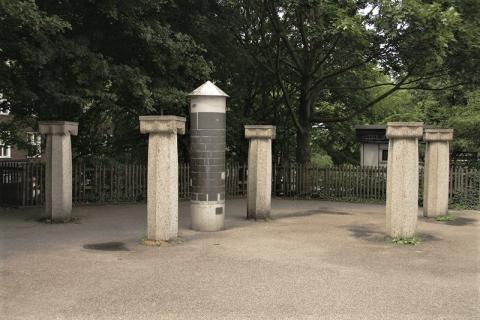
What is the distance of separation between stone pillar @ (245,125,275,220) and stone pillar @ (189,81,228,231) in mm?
1927

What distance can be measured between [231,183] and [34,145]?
7402 millimetres

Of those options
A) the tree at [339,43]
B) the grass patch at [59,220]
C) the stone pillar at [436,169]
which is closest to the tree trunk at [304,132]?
the tree at [339,43]

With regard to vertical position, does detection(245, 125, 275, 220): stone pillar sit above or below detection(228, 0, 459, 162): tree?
below

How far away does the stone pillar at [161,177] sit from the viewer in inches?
385

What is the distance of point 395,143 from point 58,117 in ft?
35.7

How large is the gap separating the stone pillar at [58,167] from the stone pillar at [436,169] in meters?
8.99

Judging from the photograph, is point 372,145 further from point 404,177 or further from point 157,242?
point 157,242

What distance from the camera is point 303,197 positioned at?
67.1 ft

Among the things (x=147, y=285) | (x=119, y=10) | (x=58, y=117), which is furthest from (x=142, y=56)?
(x=147, y=285)

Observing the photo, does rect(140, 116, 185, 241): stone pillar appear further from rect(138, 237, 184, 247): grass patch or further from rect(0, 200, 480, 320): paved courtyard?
rect(0, 200, 480, 320): paved courtyard

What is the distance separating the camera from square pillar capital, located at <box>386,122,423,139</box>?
10055 mm

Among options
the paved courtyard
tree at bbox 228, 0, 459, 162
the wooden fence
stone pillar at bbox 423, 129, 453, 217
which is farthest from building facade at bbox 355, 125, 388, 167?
the paved courtyard

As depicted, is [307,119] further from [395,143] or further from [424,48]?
[395,143]

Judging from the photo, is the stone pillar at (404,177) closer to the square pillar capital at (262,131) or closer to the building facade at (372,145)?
the square pillar capital at (262,131)
